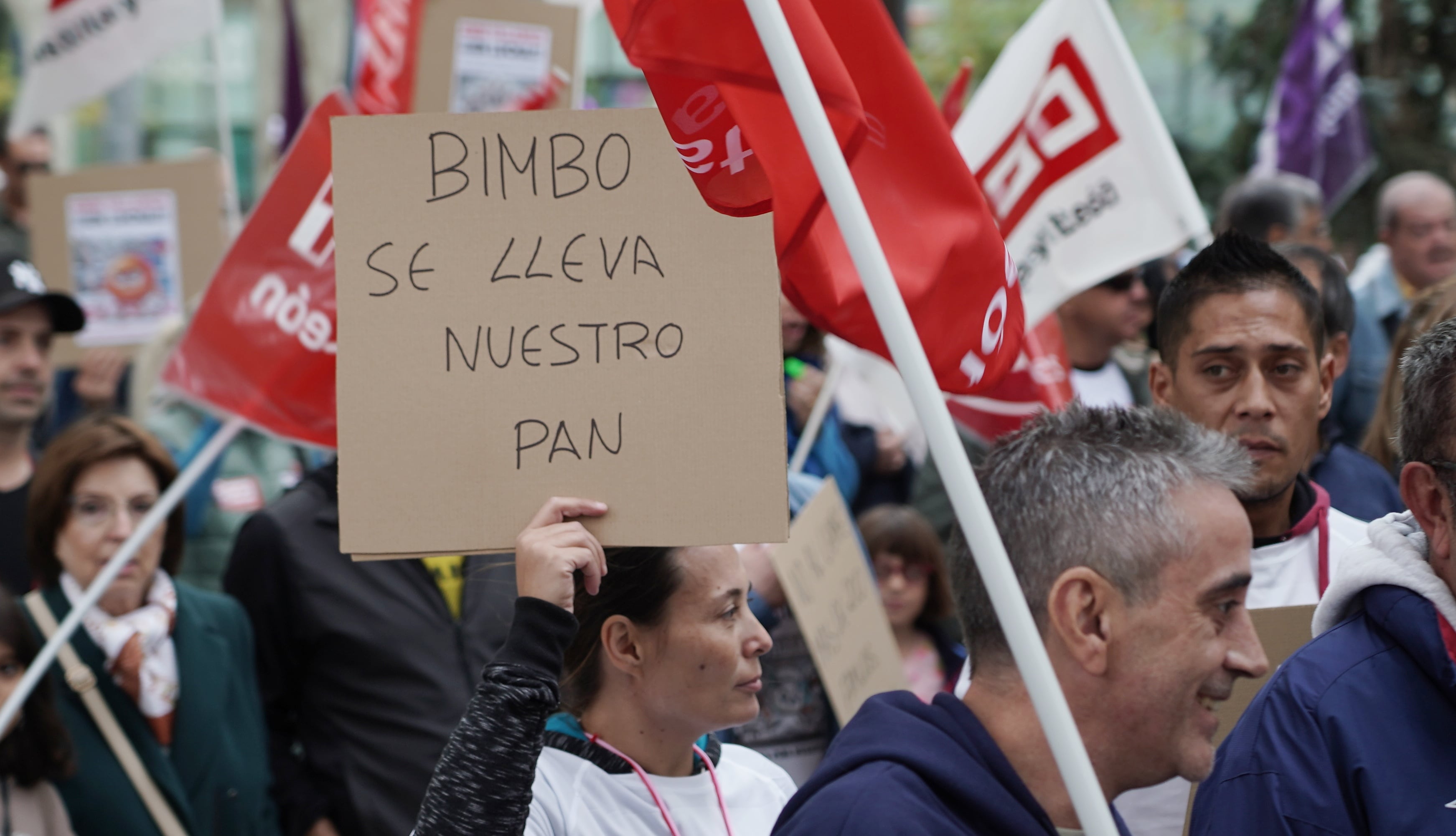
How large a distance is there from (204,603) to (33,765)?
0.62 metres

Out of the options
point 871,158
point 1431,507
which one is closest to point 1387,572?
point 1431,507

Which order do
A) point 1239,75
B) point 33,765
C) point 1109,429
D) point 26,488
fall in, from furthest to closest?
point 1239,75 < point 26,488 < point 33,765 < point 1109,429

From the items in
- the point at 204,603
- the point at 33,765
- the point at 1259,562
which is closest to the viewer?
the point at 1259,562

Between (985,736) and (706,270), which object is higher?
(706,270)

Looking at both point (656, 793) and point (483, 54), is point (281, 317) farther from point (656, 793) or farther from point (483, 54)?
point (483, 54)

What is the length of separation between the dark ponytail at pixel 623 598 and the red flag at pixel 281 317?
1.62 meters

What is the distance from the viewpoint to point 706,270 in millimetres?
2359

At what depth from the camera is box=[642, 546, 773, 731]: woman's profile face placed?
2777mm

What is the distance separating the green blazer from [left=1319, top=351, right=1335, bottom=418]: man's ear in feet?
9.03

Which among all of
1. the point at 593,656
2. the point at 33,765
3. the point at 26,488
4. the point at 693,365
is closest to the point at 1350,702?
the point at 693,365

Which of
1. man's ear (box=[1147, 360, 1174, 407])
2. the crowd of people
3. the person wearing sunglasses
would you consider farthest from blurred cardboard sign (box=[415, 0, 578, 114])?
man's ear (box=[1147, 360, 1174, 407])

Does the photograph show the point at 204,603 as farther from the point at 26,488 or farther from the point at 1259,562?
the point at 1259,562

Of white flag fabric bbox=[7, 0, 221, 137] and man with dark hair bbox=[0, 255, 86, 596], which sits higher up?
white flag fabric bbox=[7, 0, 221, 137]

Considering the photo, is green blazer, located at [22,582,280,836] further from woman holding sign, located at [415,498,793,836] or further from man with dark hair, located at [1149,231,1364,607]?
man with dark hair, located at [1149,231,1364,607]
